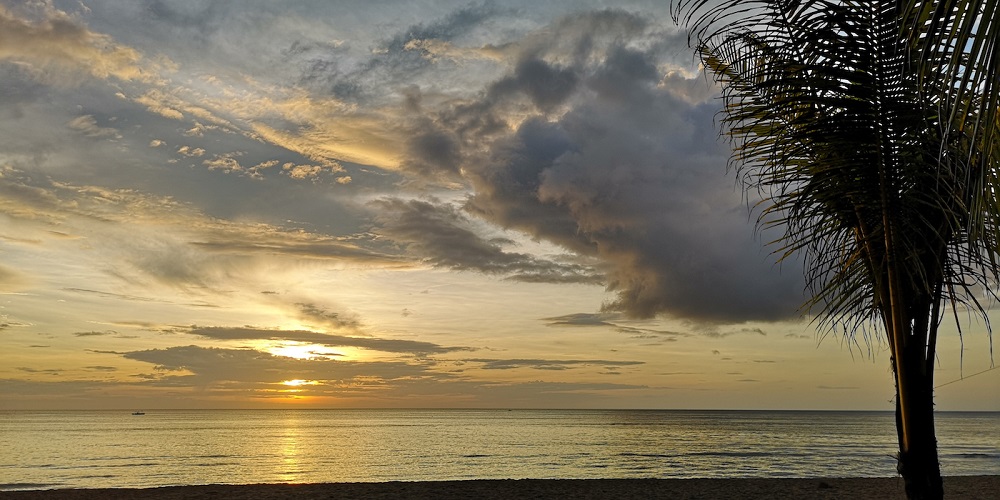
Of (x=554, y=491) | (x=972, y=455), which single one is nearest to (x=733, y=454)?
(x=972, y=455)

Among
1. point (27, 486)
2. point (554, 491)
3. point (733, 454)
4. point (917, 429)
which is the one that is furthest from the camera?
point (733, 454)

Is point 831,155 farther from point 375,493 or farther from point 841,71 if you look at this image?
point 375,493

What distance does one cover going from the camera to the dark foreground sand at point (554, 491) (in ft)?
61.6

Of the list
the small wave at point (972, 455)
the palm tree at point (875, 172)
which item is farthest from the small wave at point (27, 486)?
the small wave at point (972, 455)

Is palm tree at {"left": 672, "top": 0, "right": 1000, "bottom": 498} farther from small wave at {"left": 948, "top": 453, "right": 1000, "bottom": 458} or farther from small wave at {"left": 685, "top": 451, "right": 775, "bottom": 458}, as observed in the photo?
small wave at {"left": 948, "top": 453, "right": 1000, "bottom": 458}

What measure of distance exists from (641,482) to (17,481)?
31.2 metres

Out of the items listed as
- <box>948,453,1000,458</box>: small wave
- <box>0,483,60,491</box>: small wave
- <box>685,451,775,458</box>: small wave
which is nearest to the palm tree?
<box>0,483,60,491</box>: small wave

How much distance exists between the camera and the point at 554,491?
1992 centimetres

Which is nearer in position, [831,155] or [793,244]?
[831,155]

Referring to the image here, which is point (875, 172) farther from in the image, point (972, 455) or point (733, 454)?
point (972, 455)

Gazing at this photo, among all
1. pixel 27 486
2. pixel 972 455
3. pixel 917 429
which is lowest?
pixel 27 486

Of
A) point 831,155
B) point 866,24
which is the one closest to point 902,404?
point 831,155

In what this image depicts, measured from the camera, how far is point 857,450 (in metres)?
57.5

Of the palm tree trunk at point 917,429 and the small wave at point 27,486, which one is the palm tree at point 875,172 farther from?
the small wave at point 27,486
